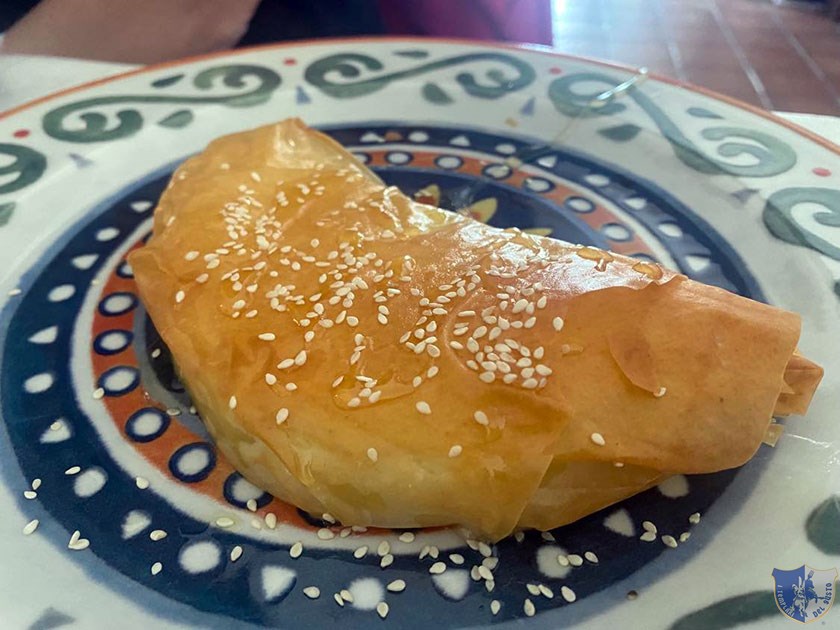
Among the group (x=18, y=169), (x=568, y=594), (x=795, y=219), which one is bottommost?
(x=568, y=594)

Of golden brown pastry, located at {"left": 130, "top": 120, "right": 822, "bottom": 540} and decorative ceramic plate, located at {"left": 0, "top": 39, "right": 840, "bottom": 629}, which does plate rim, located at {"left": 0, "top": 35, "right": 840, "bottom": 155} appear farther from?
golden brown pastry, located at {"left": 130, "top": 120, "right": 822, "bottom": 540}

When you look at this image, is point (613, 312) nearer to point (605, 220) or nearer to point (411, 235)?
point (411, 235)

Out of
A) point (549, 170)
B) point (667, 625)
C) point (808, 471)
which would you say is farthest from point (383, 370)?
point (549, 170)

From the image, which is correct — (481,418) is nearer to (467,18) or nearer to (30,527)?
(30,527)

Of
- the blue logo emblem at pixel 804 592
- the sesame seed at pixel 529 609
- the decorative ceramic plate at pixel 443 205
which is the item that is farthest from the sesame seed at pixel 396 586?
the blue logo emblem at pixel 804 592

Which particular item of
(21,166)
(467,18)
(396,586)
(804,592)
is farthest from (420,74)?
(804,592)
